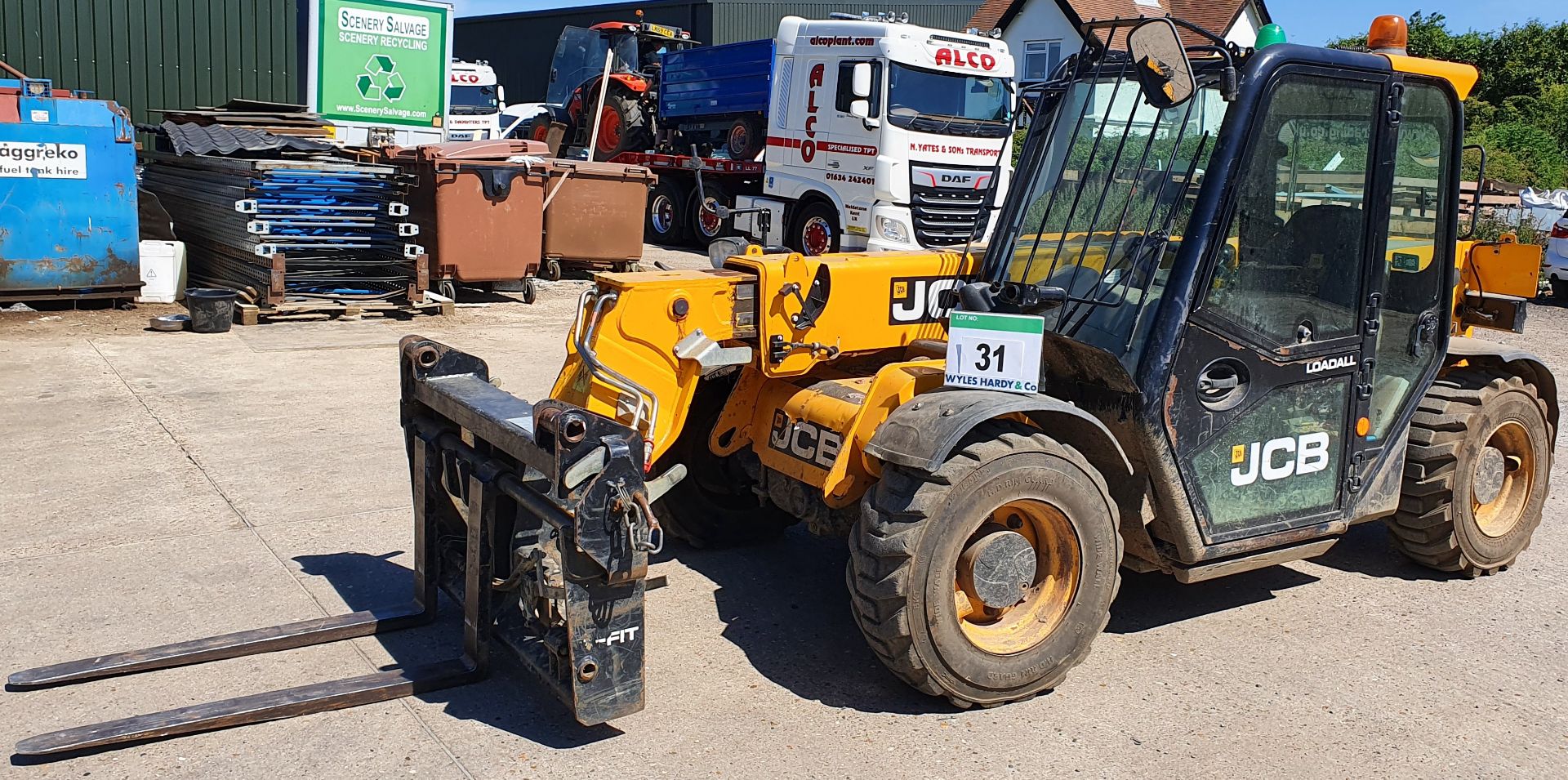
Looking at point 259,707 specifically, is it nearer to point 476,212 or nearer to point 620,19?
point 476,212

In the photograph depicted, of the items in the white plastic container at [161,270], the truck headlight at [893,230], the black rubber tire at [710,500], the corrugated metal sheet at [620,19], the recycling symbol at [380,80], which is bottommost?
the black rubber tire at [710,500]

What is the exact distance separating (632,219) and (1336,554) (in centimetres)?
1029

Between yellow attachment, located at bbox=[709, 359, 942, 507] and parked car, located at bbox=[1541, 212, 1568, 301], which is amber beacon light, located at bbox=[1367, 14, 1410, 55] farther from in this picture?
parked car, located at bbox=[1541, 212, 1568, 301]

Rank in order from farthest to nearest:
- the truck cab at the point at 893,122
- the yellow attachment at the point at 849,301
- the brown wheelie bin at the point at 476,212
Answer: the truck cab at the point at 893,122 → the brown wheelie bin at the point at 476,212 → the yellow attachment at the point at 849,301

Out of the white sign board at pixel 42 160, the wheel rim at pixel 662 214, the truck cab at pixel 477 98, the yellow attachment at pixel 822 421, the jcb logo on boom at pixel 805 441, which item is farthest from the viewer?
the truck cab at pixel 477 98

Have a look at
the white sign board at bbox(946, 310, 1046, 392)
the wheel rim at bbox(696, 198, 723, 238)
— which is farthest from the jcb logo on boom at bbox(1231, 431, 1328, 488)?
the wheel rim at bbox(696, 198, 723, 238)

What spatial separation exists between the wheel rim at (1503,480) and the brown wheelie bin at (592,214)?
10.3 meters

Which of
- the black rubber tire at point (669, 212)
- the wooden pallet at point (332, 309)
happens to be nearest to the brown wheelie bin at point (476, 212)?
the wooden pallet at point (332, 309)

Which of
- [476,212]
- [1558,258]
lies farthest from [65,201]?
[1558,258]

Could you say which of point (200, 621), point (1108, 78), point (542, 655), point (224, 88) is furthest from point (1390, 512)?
point (224, 88)

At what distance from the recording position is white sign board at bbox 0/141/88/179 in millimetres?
11086

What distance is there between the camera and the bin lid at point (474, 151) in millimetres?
12977

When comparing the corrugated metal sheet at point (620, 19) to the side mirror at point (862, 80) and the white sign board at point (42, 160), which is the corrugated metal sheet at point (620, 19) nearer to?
the side mirror at point (862, 80)

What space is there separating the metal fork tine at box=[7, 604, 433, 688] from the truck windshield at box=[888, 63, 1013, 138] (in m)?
11.3
